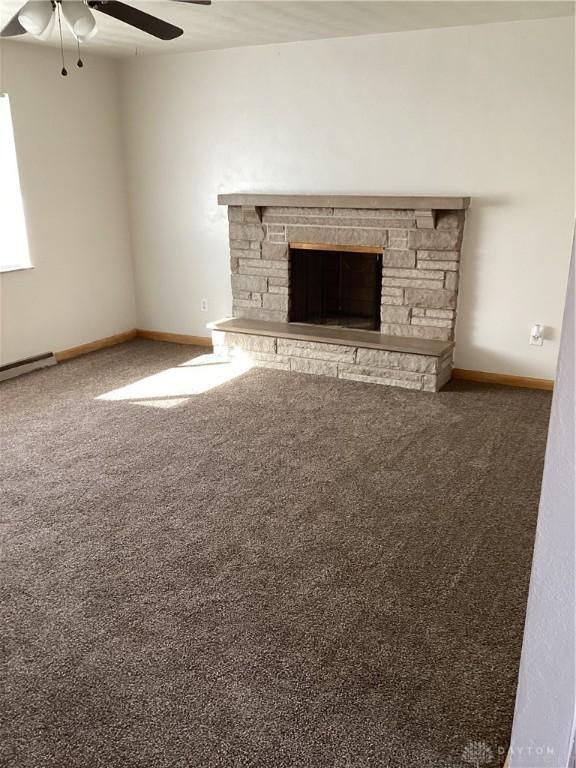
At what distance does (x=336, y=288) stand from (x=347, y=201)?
0.86 m

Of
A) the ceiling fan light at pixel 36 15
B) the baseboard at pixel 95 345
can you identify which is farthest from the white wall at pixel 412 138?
the ceiling fan light at pixel 36 15

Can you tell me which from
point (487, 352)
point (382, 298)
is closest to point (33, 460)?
point (382, 298)

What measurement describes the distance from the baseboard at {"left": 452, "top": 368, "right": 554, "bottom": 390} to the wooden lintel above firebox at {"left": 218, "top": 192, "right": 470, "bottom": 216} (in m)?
1.17

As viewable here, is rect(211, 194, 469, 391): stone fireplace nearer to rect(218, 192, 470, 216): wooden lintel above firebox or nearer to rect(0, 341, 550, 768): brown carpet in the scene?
rect(218, 192, 470, 216): wooden lintel above firebox

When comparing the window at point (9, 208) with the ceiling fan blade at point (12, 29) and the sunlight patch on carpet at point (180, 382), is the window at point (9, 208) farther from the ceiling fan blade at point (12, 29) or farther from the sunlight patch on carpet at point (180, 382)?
the ceiling fan blade at point (12, 29)

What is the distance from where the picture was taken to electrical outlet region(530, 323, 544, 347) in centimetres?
429

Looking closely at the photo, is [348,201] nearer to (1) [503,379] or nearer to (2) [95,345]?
(1) [503,379]

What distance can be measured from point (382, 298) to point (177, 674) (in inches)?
129

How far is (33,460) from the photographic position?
3.37 metres

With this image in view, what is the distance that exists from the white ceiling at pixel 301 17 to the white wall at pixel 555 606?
10.1ft

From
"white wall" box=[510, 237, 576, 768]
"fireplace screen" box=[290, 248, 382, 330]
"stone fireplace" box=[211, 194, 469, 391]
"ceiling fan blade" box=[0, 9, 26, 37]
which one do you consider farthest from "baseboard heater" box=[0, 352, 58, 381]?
"white wall" box=[510, 237, 576, 768]

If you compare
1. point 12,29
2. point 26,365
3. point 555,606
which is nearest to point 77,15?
point 12,29

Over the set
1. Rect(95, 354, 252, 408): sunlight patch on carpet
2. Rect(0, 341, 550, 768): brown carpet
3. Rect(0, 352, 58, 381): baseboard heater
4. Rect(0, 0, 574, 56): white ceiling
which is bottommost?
Rect(0, 341, 550, 768): brown carpet

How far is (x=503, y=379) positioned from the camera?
4508 mm
